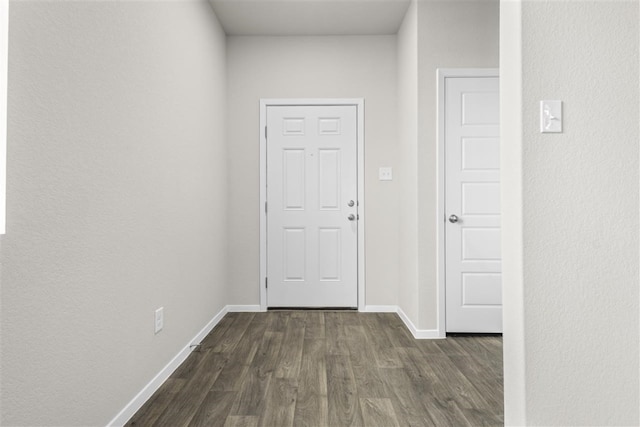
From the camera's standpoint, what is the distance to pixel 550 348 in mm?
1509

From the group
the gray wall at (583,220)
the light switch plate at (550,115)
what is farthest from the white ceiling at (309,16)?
the light switch plate at (550,115)

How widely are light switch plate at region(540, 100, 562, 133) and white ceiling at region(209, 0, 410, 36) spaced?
212 cm

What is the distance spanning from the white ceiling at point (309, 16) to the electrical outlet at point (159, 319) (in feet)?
7.81

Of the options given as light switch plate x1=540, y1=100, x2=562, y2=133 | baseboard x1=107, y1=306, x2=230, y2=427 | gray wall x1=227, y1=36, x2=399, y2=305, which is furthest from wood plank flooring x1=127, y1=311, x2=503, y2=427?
light switch plate x1=540, y1=100, x2=562, y2=133

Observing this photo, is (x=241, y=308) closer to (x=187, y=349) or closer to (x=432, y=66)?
(x=187, y=349)

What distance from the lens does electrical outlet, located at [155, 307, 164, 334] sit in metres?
2.17

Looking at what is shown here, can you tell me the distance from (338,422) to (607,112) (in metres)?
1.63

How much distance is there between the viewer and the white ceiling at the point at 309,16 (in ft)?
10.7

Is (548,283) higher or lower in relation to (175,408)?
higher

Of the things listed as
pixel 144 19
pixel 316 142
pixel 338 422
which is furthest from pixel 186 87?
pixel 338 422

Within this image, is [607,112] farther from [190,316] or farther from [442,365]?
[190,316]

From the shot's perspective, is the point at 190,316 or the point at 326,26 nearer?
the point at 190,316

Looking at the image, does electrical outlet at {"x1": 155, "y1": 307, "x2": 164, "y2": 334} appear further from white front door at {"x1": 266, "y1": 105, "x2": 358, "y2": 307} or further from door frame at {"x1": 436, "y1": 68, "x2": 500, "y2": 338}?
door frame at {"x1": 436, "y1": 68, "x2": 500, "y2": 338}

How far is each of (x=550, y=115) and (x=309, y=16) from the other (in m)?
2.51
